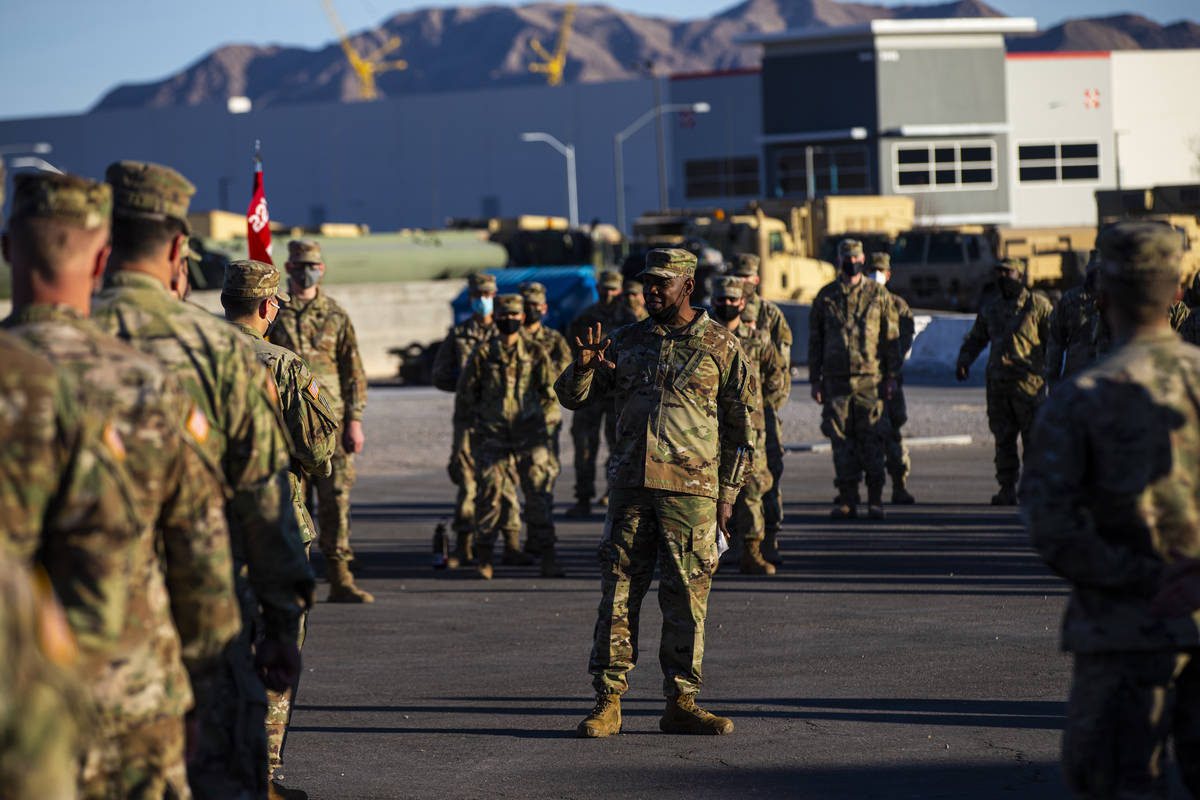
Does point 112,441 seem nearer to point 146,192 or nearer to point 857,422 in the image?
point 146,192

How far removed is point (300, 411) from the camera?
692 cm

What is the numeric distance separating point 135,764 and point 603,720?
4062 millimetres

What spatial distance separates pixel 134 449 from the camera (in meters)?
3.65

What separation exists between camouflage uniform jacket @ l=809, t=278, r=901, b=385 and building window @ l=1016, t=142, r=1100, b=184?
72.3m

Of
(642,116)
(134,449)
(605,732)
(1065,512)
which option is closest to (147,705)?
(134,449)

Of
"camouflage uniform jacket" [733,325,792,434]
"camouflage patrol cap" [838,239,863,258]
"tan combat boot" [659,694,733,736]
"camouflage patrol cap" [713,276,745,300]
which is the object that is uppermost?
"camouflage patrol cap" [838,239,863,258]

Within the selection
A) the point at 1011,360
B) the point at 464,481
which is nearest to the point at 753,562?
the point at 464,481

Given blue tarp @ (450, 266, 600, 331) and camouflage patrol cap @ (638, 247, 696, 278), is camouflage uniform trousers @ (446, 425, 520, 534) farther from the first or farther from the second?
blue tarp @ (450, 266, 600, 331)

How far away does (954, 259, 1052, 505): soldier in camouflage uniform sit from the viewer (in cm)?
1495

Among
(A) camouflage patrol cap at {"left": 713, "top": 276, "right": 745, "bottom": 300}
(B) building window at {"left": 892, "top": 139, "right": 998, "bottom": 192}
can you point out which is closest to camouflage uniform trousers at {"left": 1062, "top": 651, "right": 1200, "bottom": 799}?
(A) camouflage patrol cap at {"left": 713, "top": 276, "right": 745, "bottom": 300}

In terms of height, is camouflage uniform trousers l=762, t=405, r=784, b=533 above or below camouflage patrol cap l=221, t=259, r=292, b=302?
below

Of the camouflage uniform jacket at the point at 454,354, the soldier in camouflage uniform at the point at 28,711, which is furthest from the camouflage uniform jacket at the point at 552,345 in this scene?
the soldier in camouflage uniform at the point at 28,711

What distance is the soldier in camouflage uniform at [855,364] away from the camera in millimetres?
14297

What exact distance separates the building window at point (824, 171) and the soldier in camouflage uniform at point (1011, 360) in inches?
2587
